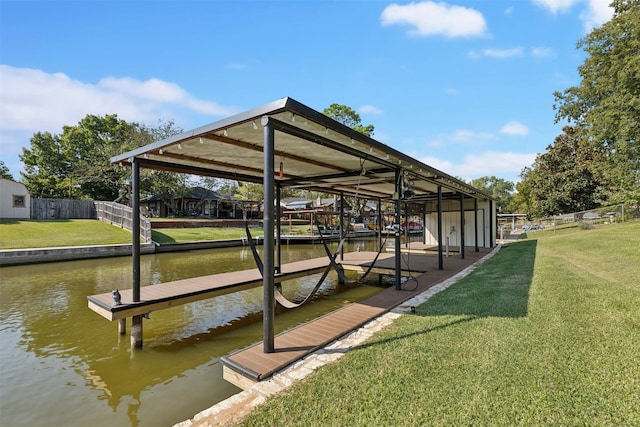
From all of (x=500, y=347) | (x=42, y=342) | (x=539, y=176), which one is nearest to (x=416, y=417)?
(x=500, y=347)

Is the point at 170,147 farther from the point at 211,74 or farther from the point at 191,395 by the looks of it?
the point at 211,74

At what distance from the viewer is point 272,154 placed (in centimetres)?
334

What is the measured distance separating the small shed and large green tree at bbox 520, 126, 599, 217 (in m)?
38.3

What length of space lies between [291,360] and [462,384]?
162 cm

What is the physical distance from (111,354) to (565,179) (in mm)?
31764

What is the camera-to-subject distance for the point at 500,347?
130 inches

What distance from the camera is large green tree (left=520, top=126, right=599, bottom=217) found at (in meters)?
24.9

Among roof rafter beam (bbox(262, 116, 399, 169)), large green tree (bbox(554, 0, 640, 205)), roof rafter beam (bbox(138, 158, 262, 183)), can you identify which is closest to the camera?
roof rafter beam (bbox(262, 116, 399, 169))

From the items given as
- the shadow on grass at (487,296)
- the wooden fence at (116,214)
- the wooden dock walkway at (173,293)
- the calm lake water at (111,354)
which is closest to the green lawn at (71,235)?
the wooden fence at (116,214)

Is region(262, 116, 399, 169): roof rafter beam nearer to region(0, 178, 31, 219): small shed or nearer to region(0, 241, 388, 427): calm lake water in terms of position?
region(0, 241, 388, 427): calm lake water

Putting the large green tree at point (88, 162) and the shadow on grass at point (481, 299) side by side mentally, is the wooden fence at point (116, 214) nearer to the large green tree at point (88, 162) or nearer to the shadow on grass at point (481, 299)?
the large green tree at point (88, 162)

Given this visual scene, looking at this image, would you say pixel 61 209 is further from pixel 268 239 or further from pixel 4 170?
pixel 4 170

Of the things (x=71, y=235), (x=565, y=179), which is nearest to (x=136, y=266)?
(x=71, y=235)

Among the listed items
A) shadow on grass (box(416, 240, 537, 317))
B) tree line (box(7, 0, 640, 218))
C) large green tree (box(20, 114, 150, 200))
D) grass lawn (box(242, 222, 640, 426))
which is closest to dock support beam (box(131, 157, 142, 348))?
grass lawn (box(242, 222, 640, 426))
